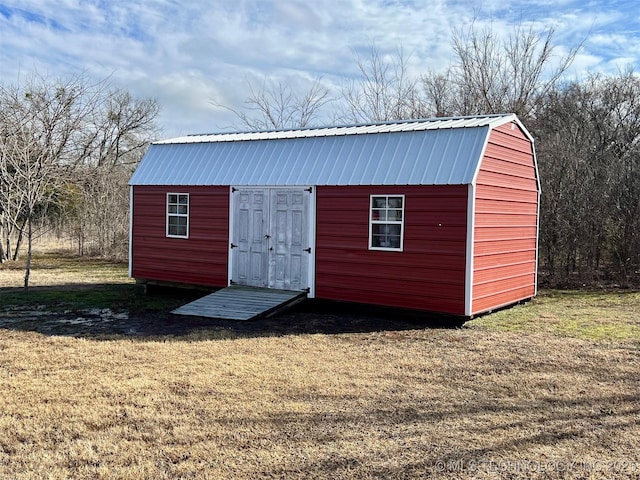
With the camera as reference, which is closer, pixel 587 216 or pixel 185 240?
pixel 185 240

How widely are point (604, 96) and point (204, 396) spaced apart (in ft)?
81.9

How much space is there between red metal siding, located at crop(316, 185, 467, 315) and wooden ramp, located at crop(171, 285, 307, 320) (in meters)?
0.70

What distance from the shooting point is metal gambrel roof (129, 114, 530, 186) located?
9.45 m

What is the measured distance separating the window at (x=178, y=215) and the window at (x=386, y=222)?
14.1 feet

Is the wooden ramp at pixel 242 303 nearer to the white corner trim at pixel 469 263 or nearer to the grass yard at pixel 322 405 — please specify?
the grass yard at pixel 322 405

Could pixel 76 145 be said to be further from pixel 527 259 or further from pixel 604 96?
pixel 604 96

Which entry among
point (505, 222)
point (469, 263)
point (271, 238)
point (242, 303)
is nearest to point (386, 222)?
point (469, 263)

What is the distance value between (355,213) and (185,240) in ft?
13.3

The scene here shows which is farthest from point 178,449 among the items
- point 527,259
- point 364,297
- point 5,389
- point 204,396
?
point 527,259

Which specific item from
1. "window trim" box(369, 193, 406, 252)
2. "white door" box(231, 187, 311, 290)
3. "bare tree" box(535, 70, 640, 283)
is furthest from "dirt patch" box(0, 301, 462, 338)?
"bare tree" box(535, 70, 640, 283)

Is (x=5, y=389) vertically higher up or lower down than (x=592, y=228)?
lower down

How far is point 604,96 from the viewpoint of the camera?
25.2 metres

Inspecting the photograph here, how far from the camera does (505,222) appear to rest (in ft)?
34.3

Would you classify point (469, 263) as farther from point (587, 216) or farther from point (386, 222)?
point (587, 216)
